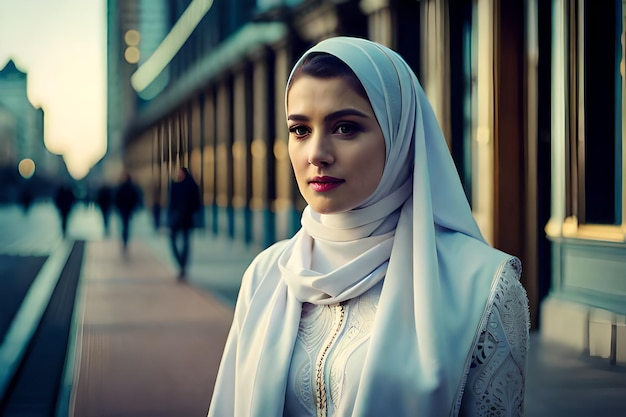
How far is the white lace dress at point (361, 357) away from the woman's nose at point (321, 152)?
33 cm

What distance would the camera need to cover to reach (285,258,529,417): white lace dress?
4.99ft

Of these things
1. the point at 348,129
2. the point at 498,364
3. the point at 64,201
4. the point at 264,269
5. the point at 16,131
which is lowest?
the point at 498,364

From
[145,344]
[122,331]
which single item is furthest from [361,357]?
[122,331]

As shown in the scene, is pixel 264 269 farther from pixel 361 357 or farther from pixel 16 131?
pixel 16 131

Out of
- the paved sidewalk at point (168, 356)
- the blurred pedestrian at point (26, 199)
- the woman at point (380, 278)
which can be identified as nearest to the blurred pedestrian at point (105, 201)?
the paved sidewalk at point (168, 356)

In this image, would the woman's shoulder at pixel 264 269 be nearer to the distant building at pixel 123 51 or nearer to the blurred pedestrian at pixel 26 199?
the blurred pedestrian at pixel 26 199

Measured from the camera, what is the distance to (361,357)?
5.16 ft

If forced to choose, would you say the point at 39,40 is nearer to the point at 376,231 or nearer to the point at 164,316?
the point at 164,316

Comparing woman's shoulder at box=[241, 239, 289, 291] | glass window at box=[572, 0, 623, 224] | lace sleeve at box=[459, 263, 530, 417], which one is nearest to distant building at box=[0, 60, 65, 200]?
glass window at box=[572, 0, 623, 224]

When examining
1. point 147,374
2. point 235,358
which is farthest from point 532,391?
point 235,358

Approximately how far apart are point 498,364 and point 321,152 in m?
0.57

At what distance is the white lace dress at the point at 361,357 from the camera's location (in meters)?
1.52

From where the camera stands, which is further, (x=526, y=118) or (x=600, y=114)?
(x=526, y=118)

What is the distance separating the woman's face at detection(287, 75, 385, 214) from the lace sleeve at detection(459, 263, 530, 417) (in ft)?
1.20
